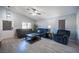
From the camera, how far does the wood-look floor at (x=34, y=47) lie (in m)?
2.16

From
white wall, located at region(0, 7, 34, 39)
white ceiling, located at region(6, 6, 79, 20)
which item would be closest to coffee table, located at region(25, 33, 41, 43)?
white wall, located at region(0, 7, 34, 39)

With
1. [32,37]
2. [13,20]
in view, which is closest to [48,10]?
[32,37]

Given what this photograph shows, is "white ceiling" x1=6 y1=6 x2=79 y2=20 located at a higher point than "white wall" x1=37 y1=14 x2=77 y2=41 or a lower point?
higher

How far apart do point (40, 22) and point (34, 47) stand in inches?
25.0

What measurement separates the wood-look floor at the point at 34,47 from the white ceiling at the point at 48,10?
64cm

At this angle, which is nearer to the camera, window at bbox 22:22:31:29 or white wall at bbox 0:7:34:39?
white wall at bbox 0:7:34:39

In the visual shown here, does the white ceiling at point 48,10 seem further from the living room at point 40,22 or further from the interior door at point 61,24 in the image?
the interior door at point 61,24

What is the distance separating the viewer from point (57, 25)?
2.24 metres

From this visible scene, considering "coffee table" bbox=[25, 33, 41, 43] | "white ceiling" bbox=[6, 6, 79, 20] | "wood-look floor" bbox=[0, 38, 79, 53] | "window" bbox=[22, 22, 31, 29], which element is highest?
"white ceiling" bbox=[6, 6, 79, 20]

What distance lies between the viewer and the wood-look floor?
216 centimetres

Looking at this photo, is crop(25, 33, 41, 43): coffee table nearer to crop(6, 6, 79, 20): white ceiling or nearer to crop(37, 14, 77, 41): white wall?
crop(37, 14, 77, 41): white wall
